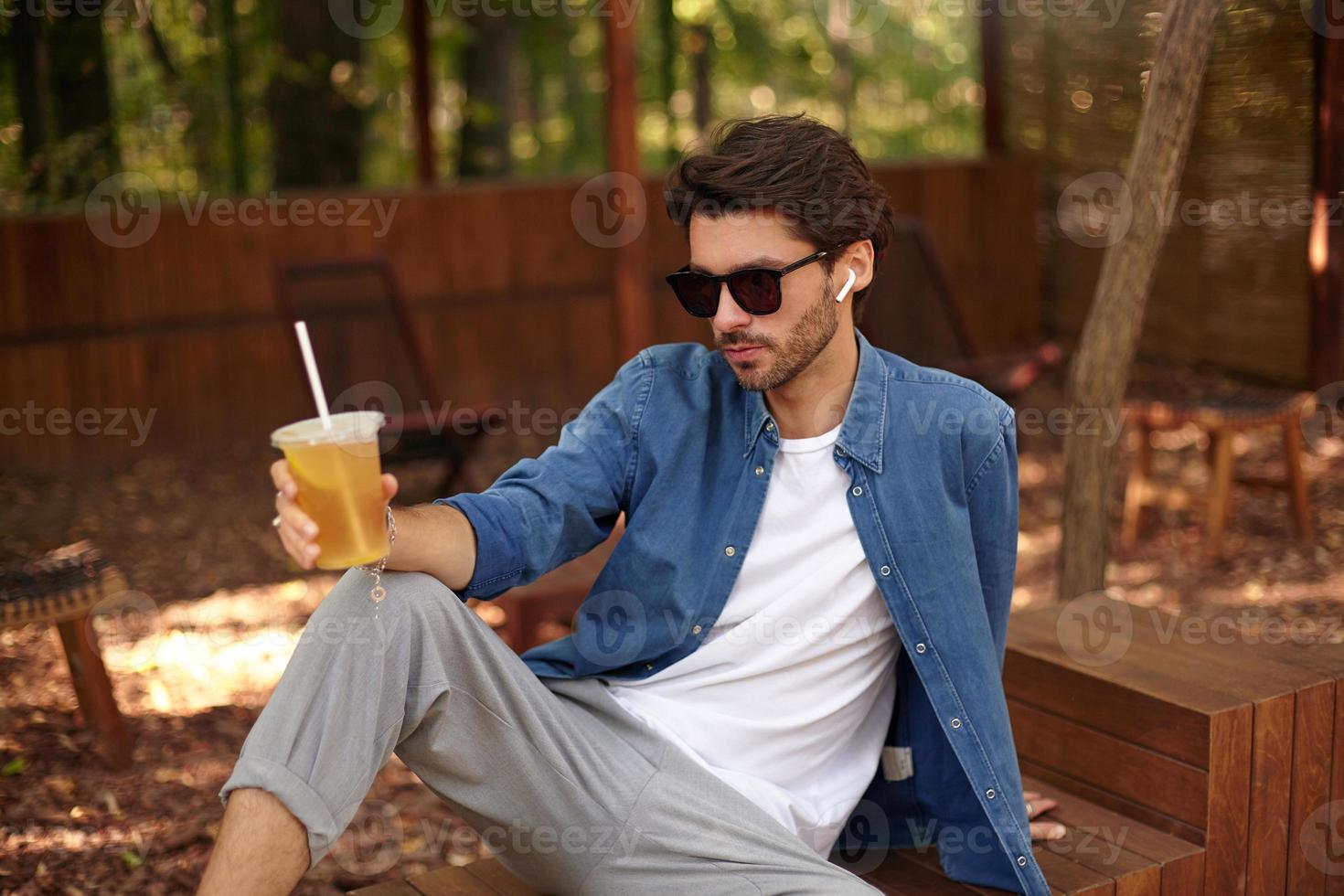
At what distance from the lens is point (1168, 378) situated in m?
8.27

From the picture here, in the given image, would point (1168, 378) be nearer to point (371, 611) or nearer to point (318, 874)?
point (318, 874)

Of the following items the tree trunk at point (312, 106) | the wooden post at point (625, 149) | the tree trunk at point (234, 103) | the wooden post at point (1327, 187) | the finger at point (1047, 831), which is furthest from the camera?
the tree trunk at point (312, 106)

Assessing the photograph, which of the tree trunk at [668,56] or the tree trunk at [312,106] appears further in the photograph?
the tree trunk at [668,56]

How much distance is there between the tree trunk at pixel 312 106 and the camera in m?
9.02

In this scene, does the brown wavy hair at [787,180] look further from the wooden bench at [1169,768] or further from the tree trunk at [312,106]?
the tree trunk at [312,106]

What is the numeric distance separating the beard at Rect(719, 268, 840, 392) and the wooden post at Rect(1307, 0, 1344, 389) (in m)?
5.49

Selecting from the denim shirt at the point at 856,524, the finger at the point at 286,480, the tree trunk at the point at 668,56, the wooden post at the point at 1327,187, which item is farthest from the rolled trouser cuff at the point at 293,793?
the tree trunk at the point at 668,56

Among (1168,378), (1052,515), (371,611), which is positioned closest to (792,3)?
(1168,378)

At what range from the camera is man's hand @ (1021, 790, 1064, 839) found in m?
2.56

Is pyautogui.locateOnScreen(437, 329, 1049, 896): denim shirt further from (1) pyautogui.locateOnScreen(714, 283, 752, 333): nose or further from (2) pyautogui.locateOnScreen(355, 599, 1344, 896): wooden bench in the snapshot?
(2) pyautogui.locateOnScreen(355, 599, 1344, 896): wooden bench

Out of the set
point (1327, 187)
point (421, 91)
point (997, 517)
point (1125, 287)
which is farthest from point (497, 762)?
point (421, 91)

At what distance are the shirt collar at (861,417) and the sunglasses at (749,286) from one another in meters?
0.16

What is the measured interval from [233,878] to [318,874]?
4.72ft

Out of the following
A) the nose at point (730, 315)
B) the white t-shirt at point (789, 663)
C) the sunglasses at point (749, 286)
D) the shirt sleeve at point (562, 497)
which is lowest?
the white t-shirt at point (789, 663)
